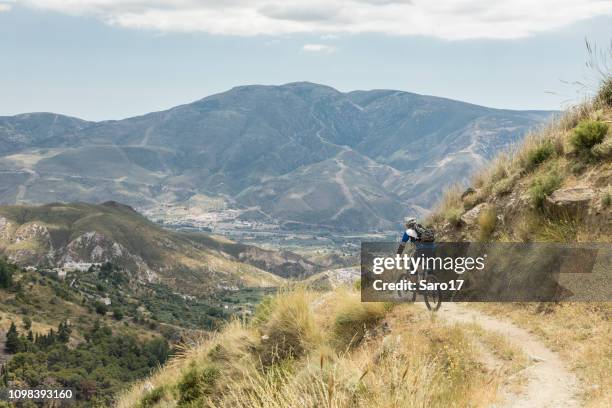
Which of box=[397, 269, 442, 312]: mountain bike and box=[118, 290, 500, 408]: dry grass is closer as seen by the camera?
box=[118, 290, 500, 408]: dry grass

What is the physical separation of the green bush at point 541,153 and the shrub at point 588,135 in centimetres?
129

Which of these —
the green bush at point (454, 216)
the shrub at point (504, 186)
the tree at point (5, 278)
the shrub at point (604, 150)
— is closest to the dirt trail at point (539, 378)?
the shrub at point (604, 150)

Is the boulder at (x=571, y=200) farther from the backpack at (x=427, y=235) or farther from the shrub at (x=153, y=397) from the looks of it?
the shrub at (x=153, y=397)

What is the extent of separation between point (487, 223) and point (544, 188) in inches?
77.8

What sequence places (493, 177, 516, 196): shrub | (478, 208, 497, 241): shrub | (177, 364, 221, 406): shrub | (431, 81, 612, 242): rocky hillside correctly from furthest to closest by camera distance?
(493, 177, 516, 196): shrub < (478, 208, 497, 241): shrub < (177, 364, 221, 406): shrub < (431, 81, 612, 242): rocky hillside

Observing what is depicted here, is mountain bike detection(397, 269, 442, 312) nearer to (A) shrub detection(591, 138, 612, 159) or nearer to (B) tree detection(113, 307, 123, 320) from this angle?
(A) shrub detection(591, 138, 612, 159)

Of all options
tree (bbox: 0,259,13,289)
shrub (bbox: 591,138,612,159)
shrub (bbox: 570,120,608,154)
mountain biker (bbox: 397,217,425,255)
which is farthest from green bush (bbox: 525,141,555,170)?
tree (bbox: 0,259,13,289)

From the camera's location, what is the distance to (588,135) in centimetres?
1359

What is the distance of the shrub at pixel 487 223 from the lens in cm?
1477

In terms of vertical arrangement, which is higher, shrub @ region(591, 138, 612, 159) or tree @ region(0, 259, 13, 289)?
shrub @ region(591, 138, 612, 159)

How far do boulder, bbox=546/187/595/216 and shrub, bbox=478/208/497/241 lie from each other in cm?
196

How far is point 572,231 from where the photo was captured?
12133 millimetres

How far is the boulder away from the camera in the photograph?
12.2m

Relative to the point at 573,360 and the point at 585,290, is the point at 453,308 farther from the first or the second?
the point at 573,360
